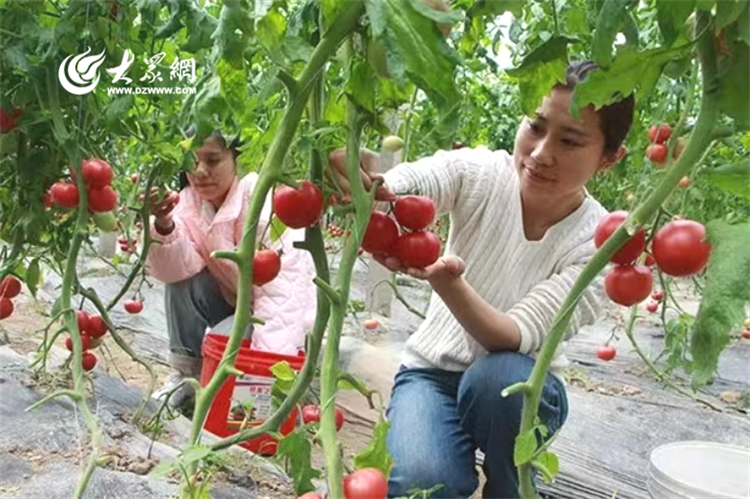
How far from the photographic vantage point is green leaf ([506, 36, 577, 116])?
542 millimetres

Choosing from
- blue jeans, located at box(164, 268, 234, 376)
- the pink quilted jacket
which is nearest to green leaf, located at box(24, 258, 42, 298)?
the pink quilted jacket

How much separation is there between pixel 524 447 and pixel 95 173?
0.88 m

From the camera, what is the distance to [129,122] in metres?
1.36

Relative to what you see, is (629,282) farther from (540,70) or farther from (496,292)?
(496,292)

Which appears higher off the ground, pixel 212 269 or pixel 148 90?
→ pixel 148 90

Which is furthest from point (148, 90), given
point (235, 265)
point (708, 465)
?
point (708, 465)

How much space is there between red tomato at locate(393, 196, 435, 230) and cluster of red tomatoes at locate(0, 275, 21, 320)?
0.97m

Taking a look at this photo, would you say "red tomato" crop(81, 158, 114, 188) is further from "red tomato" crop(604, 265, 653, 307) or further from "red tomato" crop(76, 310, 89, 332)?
"red tomato" crop(604, 265, 653, 307)

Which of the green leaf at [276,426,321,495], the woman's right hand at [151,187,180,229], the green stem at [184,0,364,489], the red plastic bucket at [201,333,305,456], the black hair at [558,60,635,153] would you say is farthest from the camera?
the red plastic bucket at [201,333,305,456]

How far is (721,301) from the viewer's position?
1.35ft

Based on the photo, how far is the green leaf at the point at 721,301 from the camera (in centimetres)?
41

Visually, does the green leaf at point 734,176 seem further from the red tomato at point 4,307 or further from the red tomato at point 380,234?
the red tomato at point 4,307

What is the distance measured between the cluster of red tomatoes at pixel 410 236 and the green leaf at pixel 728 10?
0.36 metres

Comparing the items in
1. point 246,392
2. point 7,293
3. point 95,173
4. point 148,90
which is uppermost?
point 148,90
